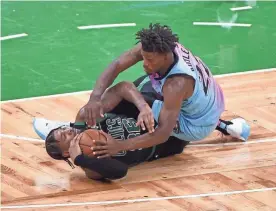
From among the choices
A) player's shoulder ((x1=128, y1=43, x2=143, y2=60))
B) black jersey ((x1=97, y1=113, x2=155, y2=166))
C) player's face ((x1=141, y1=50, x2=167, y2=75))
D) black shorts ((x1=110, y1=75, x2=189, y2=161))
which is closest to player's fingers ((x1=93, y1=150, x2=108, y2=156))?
black jersey ((x1=97, y1=113, x2=155, y2=166))

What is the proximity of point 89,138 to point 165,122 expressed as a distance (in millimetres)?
486

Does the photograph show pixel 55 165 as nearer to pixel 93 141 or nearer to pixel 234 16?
pixel 93 141

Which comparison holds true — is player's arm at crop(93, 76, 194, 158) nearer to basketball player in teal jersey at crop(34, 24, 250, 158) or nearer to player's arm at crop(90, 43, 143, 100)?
basketball player in teal jersey at crop(34, 24, 250, 158)

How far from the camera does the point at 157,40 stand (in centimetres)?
542

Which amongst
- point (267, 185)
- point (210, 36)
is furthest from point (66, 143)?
point (210, 36)

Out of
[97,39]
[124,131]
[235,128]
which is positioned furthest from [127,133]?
[97,39]

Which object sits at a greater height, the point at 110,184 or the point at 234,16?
the point at 234,16

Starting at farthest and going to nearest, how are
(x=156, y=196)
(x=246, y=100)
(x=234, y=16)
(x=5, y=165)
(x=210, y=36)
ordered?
1. (x=234, y=16)
2. (x=210, y=36)
3. (x=246, y=100)
4. (x=5, y=165)
5. (x=156, y=196)

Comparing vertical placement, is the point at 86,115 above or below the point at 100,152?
above

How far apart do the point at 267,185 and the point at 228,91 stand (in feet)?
5.52

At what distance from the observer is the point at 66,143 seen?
564 centimetres

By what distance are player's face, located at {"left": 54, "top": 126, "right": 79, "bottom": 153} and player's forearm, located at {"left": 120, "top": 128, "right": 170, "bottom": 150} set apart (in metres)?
0.36

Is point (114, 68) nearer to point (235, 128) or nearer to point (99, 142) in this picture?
point (99, 142)

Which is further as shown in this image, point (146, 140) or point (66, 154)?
point (66, 154)
